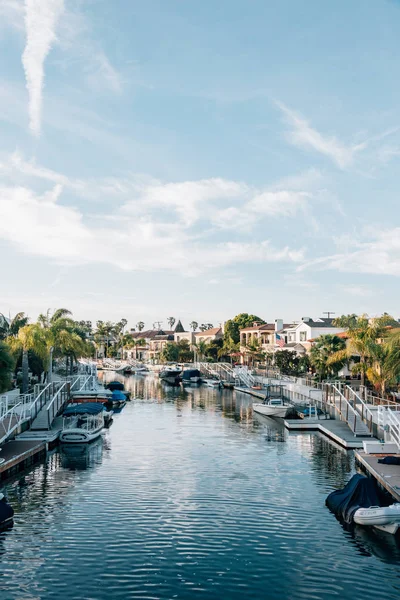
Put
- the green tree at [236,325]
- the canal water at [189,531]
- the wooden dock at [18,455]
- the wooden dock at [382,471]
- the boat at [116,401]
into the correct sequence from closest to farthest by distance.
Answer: the canal water at [189,531] → the wooden dock at [382,471] → the wooden dock at [18,455] → the boat at [116,401] → the green tree at [236,325]

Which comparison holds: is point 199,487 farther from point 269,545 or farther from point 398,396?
point 398,396

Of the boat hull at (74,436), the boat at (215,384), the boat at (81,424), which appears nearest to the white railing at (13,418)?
Result: the boat hull at (74,436)

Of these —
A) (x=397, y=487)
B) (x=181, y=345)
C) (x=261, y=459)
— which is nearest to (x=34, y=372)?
(x=261, y=459)

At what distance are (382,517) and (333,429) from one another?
27.0 m

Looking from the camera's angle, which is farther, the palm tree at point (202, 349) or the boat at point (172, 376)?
the palm tree at point (202, 349)

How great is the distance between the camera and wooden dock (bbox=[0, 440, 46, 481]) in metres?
35.4

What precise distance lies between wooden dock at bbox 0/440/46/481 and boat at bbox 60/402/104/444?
13.9 feet

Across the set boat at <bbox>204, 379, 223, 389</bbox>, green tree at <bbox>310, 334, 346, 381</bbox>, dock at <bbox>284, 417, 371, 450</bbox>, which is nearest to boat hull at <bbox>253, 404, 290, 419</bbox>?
dock at <bbox>284, 417, 371, 450</bbox>

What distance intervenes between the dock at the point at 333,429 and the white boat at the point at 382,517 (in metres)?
19.2

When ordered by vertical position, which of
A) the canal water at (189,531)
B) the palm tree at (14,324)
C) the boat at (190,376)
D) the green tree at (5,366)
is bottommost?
the canal water at (189,531)

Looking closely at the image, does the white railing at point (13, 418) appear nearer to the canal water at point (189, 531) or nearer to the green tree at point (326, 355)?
the canal water at point (189, 531)

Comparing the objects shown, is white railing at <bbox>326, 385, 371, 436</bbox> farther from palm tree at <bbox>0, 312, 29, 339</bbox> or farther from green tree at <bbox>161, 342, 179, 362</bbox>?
green tree at <bbox>161, 342, 179, 362</bbox>

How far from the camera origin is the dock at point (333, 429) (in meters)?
45.2

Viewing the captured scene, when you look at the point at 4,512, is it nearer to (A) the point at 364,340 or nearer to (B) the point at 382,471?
(B) the point at 382,471
